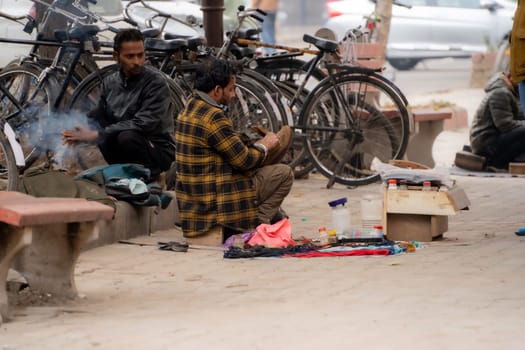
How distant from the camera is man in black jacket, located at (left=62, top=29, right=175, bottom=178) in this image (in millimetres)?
9180

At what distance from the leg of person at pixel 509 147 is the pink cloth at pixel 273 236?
5.23 meters

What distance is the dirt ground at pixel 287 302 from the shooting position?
18.6ft

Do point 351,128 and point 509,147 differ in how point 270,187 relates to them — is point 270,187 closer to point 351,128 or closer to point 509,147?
point 351,128

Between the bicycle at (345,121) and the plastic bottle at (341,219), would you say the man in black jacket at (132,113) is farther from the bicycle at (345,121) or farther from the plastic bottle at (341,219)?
the bicycle at (345,121)

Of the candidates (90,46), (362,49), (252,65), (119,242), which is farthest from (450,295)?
(362,49)

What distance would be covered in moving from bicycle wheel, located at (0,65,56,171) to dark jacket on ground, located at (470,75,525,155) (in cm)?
488

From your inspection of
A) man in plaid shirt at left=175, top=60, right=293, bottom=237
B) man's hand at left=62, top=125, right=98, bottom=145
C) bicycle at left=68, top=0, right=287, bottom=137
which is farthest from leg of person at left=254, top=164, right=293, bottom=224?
bicycle at left=68, top=0, right=287, bottom=137

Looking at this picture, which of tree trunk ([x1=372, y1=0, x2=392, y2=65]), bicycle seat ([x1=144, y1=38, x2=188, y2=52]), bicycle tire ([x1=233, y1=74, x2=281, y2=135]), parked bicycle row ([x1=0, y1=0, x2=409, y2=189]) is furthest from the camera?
tree trunk ([x1=372, y1=0, x2=392, y2=65])

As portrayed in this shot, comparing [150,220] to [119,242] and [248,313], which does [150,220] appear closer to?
[119,242]

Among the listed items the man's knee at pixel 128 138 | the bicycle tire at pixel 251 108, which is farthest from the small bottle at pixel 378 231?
the bicycle tire at pixel 251 108

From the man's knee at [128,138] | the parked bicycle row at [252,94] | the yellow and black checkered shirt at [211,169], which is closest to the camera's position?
the yellow and black checkered shirt at [211,169]

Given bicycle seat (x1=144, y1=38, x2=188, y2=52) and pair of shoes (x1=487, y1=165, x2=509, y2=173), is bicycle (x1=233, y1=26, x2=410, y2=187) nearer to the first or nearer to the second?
bicycle seat (x1=144, y1=38, x2=188, y2=52)

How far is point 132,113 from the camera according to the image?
9312 millimetres

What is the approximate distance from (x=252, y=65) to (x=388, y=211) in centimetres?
385
